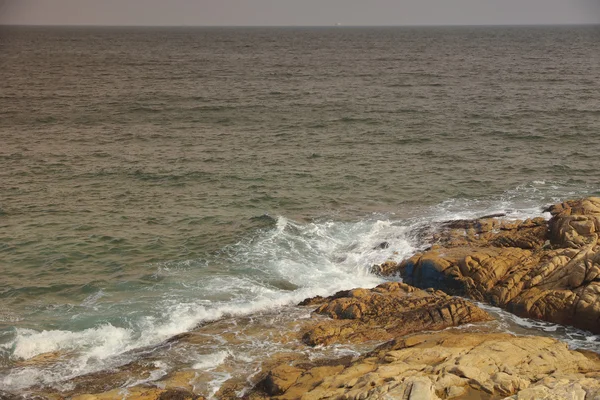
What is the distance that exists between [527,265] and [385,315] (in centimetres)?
717

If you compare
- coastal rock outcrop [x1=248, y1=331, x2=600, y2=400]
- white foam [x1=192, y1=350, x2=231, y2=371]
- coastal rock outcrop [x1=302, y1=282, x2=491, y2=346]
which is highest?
coastal rock outcrop [x1=248, y1=331, x2=600, y2=400]

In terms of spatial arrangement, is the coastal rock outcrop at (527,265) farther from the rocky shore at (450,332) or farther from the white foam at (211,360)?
the white foam at (211,360)

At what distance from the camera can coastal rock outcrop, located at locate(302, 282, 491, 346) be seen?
2423 centimetres

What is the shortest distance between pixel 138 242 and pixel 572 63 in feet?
329

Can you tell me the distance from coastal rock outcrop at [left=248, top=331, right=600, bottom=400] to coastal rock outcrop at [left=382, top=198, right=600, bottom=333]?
3.52 metres

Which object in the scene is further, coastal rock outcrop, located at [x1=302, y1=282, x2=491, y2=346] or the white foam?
coastal rock outcrop, located at [x1=302, y1=282, x2=491, y2=346]

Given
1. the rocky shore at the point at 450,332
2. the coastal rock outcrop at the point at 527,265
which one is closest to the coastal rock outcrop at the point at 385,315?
the rocky shore at the point at 450,332

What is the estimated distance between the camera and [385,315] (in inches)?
998

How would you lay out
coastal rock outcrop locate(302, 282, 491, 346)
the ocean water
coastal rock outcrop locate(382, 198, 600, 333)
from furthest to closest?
the ocean water < coastal rock outcrop locate(382, 198, 600, 333) < coastal rock outcrop locate(302, 282, 491, 346)

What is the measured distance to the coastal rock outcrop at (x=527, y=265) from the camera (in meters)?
25.0

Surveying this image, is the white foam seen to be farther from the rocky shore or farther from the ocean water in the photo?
the rocky shore

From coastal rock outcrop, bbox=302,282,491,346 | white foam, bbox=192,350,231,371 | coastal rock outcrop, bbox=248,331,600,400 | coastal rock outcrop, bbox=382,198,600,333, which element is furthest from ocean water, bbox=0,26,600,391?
coastal rock outcrop, bbox=248,331,600,400

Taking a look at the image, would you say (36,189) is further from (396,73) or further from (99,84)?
(396,73)

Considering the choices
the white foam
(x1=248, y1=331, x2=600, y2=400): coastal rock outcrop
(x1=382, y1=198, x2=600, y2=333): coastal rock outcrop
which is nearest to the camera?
(x1=248, y1=331, x2=600, y2=400): coastal rock outcrop
